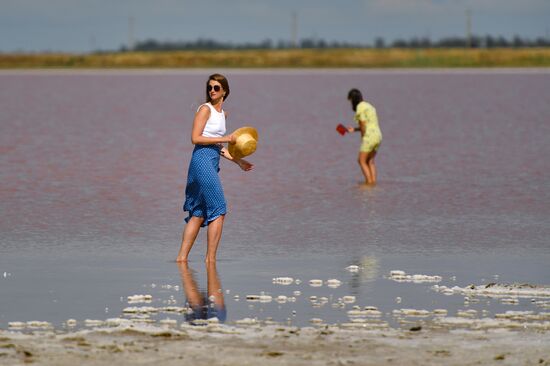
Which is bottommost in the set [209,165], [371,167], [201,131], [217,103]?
[371,167]

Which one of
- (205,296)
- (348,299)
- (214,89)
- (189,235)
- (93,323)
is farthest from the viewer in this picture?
(189,235)

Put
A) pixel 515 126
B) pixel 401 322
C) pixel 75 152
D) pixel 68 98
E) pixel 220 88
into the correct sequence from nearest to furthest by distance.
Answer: pixel 401 322 < pixel 220 88 < pixel 75 152 < pixel 515 126 < pixel 68 98

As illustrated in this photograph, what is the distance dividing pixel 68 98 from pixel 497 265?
41524 millimetres

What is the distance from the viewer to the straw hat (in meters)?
12.0

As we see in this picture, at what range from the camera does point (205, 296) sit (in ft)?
34.0

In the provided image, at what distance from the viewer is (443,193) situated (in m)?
18.6

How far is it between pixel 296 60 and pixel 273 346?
90992 millimetres

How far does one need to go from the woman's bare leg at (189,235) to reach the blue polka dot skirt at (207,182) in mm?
119

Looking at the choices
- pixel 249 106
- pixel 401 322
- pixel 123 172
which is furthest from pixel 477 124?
pixel 401 322

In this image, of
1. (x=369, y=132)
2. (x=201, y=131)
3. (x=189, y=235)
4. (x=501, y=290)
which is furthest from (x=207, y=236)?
(x=369, y=132)

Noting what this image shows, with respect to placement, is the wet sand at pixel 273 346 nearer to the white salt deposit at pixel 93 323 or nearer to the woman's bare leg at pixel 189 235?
the white salt deposit at pixel 93 323

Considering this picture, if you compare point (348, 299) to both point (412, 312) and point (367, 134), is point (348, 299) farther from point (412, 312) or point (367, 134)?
point (367, 134)

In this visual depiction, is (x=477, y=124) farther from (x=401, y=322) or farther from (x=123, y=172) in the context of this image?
(x=401, y=322)

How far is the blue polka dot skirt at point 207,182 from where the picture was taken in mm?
11867
